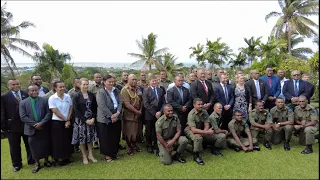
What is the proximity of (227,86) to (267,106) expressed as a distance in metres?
1.44

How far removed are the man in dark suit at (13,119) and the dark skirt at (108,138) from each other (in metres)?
1.49

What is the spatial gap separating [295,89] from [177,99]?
3.10 meters

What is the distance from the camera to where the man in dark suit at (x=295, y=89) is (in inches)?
249

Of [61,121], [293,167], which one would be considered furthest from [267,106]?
[61,121]

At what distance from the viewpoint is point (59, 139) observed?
16.1 feet

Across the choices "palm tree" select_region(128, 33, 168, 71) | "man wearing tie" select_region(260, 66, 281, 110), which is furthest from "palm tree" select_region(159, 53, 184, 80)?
"man wearing tie" select_region(260, 66, 281, 110)

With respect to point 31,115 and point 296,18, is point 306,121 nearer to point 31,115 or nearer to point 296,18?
point 31,115

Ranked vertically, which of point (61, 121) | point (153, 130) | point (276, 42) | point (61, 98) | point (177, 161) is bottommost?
point (177, 161)

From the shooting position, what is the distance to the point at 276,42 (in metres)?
25.1

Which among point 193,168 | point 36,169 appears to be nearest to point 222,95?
point 193,168

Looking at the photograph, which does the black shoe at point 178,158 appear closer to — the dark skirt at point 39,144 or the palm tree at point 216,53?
the dark skirt at point 39,144

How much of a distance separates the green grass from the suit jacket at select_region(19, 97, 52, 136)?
0.56m

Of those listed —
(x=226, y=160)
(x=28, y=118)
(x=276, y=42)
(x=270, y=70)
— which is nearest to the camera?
(x=28, y=118)

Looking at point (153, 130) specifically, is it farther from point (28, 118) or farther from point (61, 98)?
point (28, 118)
